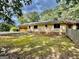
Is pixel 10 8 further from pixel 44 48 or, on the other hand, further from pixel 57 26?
pixel 57 26

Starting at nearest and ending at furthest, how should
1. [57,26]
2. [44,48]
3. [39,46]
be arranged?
1. [44,48]
2. [39,46]
3. [57,26]

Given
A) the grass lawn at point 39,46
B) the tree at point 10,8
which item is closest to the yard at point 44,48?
the grass lawn at point 39,46

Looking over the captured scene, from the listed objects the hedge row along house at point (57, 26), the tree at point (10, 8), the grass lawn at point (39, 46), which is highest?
the tree at point (10, 8)

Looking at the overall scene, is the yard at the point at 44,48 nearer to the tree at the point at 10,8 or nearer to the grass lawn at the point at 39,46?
the grass lawn at the point at 39,46

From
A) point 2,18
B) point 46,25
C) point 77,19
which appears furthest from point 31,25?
point 2,18

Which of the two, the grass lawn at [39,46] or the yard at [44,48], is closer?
the yard at [44,48]

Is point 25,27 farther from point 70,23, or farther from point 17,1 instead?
point 17,1

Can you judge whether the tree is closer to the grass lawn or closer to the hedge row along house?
the grass lawn

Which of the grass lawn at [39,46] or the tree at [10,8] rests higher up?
the tree at [10,8]

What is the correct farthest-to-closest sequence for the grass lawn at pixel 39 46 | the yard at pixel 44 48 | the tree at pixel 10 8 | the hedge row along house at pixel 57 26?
the hedge row along house at pixel 57 26
the grass lawn at pixel 39 46
the yard at pixel 44 48
the tree at pixel 10 8

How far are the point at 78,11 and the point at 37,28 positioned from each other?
10.3 m

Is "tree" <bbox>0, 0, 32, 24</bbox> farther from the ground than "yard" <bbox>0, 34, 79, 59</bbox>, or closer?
farther from the ground

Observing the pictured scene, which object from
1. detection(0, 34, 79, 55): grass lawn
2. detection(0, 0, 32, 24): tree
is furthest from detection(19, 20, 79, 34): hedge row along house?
detection(0, 0, 32, 24): tree

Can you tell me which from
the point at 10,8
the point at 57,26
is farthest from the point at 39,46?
the point at 57,26
